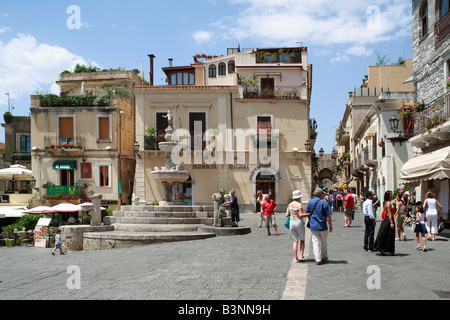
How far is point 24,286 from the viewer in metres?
8.48

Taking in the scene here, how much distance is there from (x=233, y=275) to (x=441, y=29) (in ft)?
45.5

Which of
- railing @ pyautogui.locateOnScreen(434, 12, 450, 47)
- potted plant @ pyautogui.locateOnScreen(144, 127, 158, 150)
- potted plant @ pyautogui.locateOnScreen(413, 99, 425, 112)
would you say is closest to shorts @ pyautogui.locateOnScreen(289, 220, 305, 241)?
railing @ pyautogui.locateOnScreen(434, 12, 450, 47)

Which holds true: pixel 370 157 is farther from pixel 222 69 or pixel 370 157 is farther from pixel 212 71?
pixel 212 71

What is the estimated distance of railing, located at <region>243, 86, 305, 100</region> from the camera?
3064cm

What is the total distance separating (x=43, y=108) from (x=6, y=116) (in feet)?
24.9

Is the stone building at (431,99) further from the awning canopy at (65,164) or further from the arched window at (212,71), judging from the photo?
the awning canopy at (65,164)

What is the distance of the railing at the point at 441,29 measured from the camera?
53.5ft

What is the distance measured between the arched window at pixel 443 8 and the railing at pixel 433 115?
332cm

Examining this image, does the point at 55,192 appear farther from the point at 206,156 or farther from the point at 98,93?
the point at 206,156

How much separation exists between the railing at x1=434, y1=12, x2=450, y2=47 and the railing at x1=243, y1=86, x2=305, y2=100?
13.6 meters

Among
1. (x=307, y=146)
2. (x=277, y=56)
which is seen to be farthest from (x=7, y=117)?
(x=307, y=146)

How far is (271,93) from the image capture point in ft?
101

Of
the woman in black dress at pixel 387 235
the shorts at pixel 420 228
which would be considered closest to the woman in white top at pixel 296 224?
the woman in black dress at pixel 387 235
